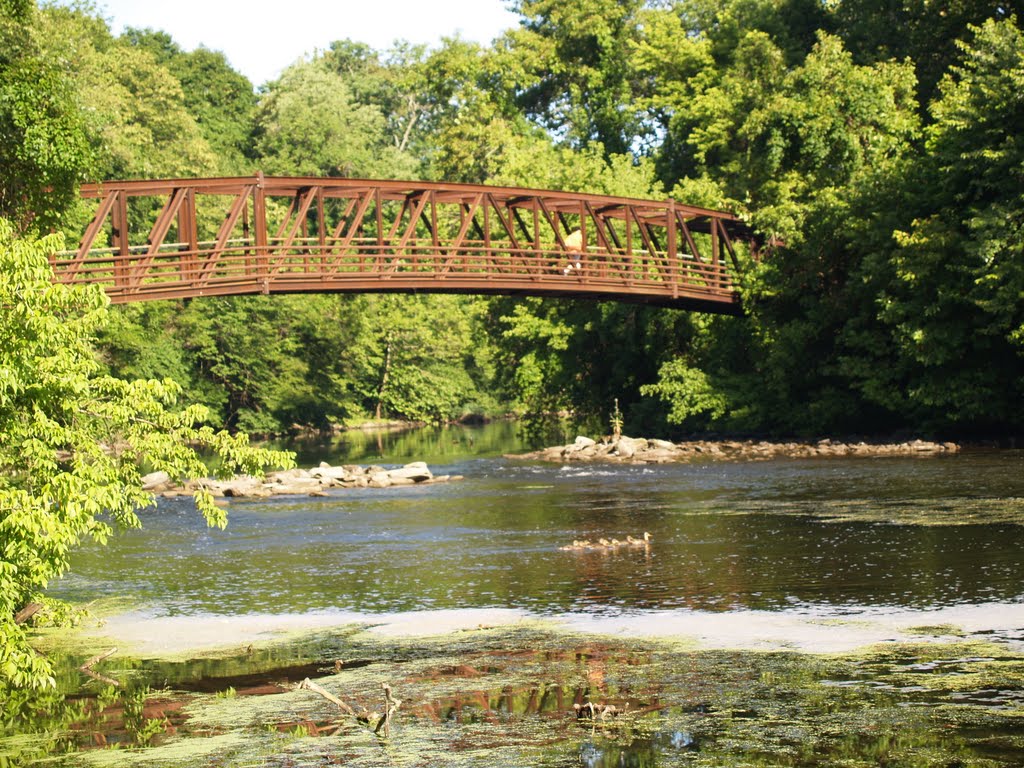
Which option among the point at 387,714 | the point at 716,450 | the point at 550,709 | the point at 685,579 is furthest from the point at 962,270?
the point at 387,714

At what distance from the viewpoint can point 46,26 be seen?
51156mm

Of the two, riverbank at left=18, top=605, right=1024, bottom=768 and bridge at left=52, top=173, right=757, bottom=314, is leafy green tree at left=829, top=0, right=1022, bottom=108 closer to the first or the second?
bridge at left=52, top=173, right=757, bottom=314

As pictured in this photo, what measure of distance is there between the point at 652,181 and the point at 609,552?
43287 millimetres

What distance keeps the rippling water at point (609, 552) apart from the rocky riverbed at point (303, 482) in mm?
1402

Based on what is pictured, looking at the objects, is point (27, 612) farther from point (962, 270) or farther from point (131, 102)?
point (131, 102)

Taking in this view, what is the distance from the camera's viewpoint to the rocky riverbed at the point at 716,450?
40181 mm

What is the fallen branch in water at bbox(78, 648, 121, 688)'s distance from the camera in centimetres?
1447

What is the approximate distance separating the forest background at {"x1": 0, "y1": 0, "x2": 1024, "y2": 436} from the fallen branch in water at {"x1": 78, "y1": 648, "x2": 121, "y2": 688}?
12.9 m

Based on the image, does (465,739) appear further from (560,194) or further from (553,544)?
(560,194)

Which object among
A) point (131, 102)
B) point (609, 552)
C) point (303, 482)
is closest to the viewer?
point (609, 552)

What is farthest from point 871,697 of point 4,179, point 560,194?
point 560,194

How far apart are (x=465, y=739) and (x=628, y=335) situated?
4267 centimetres

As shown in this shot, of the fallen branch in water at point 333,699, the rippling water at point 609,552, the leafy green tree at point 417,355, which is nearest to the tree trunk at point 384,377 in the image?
the leafy green tree at point 417,355

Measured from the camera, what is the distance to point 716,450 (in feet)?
147
